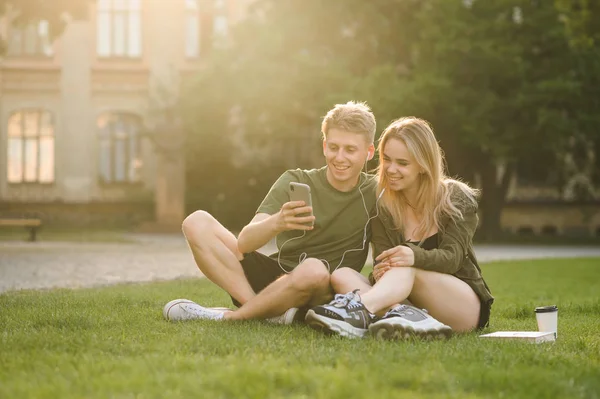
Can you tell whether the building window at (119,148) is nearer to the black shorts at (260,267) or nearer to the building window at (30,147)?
the building window at (30,147)

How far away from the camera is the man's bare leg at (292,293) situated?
600 cm

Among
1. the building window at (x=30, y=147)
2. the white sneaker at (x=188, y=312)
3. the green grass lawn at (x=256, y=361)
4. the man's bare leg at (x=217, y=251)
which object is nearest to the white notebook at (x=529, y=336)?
the green grass lawn at (x=256, y=361)

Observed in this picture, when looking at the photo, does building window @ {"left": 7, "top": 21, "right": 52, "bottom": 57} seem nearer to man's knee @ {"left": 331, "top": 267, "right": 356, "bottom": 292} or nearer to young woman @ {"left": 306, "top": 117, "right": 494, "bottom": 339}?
young woman @ {"left": 306, "top": 117, "right": 494, "bottom": 339}

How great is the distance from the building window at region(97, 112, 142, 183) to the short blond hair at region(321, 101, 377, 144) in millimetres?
27972

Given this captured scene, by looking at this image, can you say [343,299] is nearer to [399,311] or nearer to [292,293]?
[399,311]

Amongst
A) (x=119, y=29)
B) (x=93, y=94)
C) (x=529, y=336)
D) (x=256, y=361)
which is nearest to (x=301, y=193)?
(x=256, y=361)

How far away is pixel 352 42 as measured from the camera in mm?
25922

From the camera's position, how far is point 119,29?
3372cm

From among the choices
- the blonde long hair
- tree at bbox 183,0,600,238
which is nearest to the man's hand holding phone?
the blonde long hair

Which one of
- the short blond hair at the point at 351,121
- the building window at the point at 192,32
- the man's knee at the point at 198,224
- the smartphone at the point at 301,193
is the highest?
the building window at the point at 192,32

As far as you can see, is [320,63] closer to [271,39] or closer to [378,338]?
[271,39]

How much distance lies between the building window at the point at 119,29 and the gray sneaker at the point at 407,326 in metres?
29.1

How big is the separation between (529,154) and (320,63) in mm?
5649

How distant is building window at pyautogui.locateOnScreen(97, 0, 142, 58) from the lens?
110 feet
